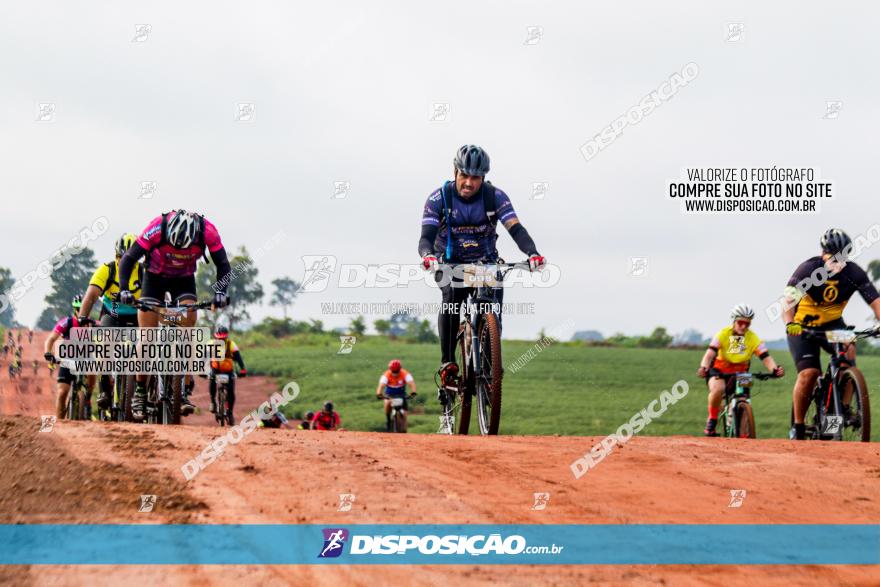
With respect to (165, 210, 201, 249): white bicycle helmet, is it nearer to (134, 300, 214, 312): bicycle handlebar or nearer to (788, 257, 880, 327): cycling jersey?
(134, 300, 214, 312): bicycle handlebar

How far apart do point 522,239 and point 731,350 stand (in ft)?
16.6

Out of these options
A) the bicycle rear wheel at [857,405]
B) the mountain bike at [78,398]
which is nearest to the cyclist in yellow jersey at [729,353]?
the bicycle rear wheel at [857,405]

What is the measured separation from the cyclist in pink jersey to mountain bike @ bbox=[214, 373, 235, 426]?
19.3ft

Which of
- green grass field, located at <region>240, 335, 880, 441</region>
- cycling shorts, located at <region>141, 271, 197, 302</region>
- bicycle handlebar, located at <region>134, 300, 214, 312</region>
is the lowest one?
green grass field, located at <region>240, 335, 880, 441</region>

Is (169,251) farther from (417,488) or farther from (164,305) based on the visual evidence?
(417,488)

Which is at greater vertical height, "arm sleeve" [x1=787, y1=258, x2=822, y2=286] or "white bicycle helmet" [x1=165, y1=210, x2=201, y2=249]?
"white bicycle helmet" [x1=165, y1=210, x2=201, y2=249]

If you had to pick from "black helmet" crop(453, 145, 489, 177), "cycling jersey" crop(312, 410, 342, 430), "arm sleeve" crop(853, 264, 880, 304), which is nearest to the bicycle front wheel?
"cycling jersey" crop(312, 410, 342, 430)

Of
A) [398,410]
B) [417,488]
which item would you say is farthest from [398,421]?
[417,488]

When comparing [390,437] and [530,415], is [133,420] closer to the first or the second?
[390,437]

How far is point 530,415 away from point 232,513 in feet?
114

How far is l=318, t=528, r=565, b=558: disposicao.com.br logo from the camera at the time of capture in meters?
5.43

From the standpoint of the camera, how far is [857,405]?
1066cm

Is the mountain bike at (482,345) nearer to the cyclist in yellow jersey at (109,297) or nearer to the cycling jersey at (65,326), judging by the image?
the cyclist in yellow jersey at (109,297)

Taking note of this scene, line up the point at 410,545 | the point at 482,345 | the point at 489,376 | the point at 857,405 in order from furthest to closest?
the point at 857,405, the point at 482,345, the point at 489,376, the point at 410,545
